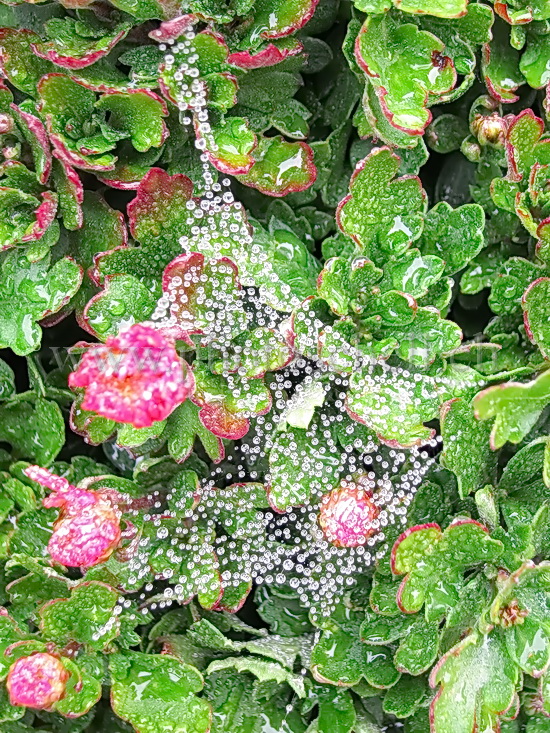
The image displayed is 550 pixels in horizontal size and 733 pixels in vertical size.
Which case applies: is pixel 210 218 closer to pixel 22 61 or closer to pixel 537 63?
pixel 22 61

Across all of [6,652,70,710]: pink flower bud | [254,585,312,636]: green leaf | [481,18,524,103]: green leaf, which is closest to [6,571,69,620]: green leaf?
[6,652,70,710]: pink flower bud

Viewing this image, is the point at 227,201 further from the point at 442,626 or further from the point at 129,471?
the point at 442,626

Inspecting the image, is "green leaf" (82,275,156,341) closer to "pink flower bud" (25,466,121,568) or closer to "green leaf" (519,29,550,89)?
"pink flower bud" (25,466,121,568)

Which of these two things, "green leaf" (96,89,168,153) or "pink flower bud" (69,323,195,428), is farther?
"green leaf" (96,89,168,153)

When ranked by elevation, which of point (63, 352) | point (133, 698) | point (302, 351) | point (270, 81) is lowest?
point (133, 698)

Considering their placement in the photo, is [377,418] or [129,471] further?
[129,471]

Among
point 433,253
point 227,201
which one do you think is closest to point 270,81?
point 227,201

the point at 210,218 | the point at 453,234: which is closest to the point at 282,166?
the point at 210,218

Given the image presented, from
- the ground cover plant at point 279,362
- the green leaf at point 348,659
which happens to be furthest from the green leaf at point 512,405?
the green leaf at point 348,659
